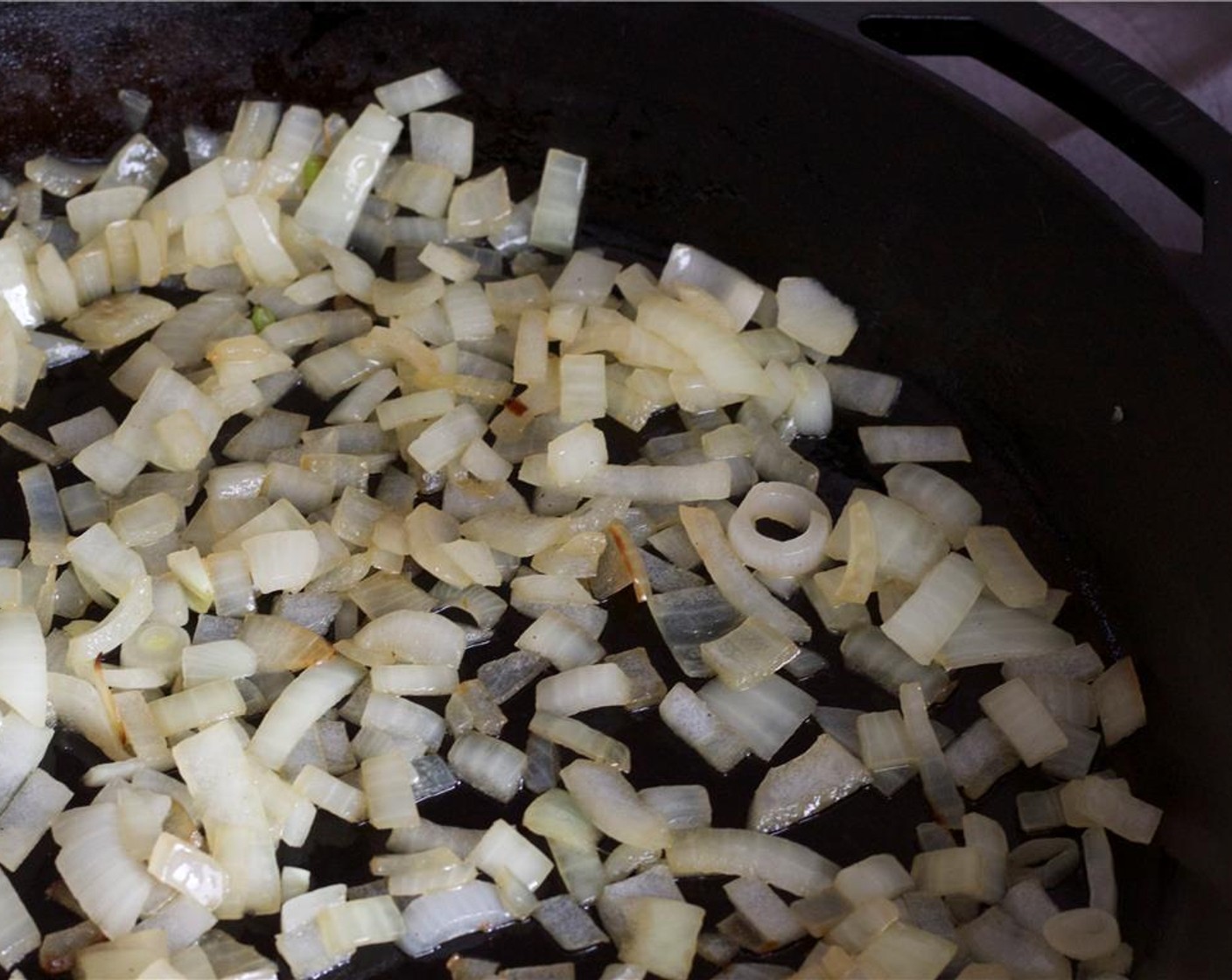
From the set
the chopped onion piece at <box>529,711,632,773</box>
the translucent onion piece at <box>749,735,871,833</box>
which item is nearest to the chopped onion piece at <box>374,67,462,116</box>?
the chopped onion piece at <box>529,711,632,773</box>

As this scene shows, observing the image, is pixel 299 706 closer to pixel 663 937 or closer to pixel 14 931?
pixel 14 931

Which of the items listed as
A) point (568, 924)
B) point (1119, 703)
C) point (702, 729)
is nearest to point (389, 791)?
point (568, 924)

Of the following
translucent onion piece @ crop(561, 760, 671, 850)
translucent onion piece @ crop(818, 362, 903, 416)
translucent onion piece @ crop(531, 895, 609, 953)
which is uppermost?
translucent onion piece @ crop(818, 362, 903, 416)

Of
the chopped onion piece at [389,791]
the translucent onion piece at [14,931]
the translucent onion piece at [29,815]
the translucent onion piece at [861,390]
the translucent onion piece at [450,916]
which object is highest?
the translucent onion piece at [861,390]

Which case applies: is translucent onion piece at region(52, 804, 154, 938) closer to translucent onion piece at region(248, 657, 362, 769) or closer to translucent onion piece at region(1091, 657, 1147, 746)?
translucent onion piece at region(248, 657, 362, 769)

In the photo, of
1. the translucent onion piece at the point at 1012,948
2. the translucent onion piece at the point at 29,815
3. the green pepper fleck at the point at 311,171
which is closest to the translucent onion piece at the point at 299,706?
the translucent onion piece at the point at 29,815

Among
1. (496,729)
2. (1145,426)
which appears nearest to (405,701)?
(496,729)

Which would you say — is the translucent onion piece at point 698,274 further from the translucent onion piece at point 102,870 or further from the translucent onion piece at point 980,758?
the translucent onion piece at point 102,870
